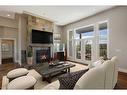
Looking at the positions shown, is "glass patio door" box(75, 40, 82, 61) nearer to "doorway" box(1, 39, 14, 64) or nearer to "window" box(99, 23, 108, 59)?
"window" box(99, 23, 108, 59)

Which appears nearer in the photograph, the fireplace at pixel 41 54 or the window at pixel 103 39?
the window at pixel 103 39

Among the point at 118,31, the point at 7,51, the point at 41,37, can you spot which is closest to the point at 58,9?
the point at 41,37

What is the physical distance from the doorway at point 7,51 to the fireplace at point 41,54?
1311 millimetres

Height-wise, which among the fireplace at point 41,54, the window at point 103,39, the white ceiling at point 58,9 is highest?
the white ceiling at point 58,9

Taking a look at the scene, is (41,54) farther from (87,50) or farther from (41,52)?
(87,50)

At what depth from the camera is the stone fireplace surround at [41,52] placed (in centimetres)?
565

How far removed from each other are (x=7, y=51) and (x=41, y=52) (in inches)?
74.5

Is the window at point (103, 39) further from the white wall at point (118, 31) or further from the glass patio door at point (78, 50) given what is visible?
the glass patio door at point (78, 50)

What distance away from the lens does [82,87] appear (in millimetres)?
860

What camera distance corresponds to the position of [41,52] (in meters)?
5.96

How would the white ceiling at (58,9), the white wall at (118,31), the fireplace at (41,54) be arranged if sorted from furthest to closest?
the fireplace at (41,54)
the white ceiling at (58,9)
the white wall at (118,31)

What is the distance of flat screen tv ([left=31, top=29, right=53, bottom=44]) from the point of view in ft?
18.3

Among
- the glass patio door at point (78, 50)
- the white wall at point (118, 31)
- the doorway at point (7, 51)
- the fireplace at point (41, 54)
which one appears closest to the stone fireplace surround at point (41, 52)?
the fireplace at point (41, 54)
